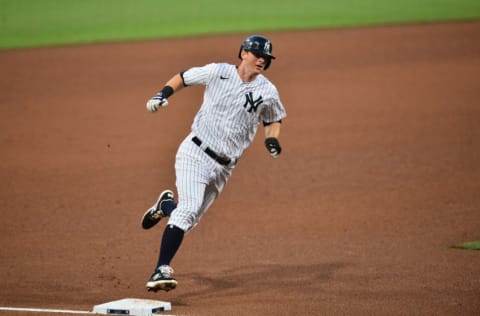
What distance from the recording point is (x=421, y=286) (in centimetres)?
847

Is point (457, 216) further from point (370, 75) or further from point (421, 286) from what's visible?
point (370, 75)

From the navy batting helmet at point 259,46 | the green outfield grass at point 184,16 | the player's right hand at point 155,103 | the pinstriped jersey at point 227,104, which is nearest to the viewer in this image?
the player's right hand at point 155,103

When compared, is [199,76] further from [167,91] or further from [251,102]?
[251,102]

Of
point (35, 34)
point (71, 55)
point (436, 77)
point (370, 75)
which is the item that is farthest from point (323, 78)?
point (35, 34)

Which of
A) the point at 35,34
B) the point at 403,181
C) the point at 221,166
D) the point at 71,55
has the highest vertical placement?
the point at 35,34

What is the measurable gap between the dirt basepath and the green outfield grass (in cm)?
278

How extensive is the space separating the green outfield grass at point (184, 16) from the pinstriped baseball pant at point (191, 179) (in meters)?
17.1

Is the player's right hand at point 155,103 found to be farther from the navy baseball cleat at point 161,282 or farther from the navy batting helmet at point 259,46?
the navy baseball cleat at point 161,282

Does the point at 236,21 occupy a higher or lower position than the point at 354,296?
higher

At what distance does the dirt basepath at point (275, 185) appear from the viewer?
855 cm

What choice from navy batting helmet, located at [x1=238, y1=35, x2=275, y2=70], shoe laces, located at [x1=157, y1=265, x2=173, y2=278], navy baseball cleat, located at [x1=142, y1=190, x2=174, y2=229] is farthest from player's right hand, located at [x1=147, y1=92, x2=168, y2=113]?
shoe laces, located at [x1=157, y1=265, x2=173, y2=278]

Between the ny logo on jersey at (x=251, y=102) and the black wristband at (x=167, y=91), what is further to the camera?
the ny logo on jersey at (x=251, y=102)

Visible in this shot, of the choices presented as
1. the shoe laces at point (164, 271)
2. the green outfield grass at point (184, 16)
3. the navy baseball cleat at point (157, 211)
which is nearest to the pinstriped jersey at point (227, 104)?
the navy baseball cleat at point (157, 211)

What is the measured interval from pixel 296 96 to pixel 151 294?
33.9ft
